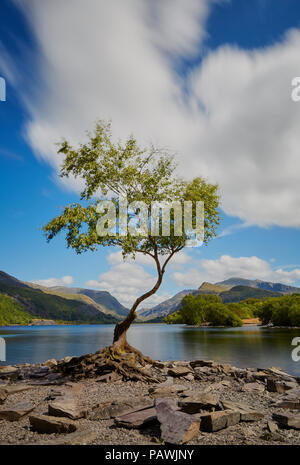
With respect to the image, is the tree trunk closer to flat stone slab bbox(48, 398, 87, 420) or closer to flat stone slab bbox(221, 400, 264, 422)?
flat stone slab bbox(48, 398, 87, 420)

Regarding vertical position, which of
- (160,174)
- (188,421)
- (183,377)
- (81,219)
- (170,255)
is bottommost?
(183,377)

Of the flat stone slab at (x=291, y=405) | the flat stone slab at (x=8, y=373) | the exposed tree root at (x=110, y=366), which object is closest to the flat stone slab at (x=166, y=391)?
the exposed tree root at (x=110, y=366)

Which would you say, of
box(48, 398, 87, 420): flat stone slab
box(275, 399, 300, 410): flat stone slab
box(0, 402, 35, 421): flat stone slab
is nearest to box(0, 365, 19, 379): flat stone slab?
box(0, 402, 35, 421): flat stone slab

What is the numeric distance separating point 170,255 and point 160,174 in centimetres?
734

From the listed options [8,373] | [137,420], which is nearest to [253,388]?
[137,420]

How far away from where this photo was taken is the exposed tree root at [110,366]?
2222 cm

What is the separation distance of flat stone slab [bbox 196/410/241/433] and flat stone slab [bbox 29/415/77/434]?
4.74 meters

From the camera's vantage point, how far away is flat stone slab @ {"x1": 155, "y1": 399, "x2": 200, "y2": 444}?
10.2m

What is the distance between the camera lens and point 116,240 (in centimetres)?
2508

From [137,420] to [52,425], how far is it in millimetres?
3130
